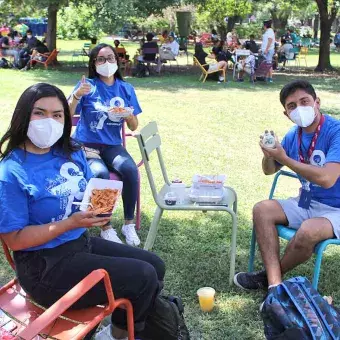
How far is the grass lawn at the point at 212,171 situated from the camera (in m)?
3.10

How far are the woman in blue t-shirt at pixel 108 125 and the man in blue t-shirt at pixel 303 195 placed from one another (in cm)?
112

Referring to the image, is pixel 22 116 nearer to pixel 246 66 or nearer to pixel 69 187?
pixel 69 187

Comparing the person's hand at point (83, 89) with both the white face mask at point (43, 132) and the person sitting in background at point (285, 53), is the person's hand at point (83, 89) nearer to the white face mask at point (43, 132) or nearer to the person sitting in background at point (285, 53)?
the white face mask at point (43, 132)

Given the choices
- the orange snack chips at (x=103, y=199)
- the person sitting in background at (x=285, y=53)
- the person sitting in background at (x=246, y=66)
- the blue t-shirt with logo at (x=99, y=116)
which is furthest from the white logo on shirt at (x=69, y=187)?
the person sitting in background at (x=285, y=53)

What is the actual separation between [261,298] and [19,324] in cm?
164

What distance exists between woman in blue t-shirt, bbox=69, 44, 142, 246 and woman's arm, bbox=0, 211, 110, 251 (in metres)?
1.72

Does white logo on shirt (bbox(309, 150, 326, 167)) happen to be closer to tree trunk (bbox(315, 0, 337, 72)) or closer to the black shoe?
the black shoe

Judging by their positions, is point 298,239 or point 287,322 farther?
point 298,239

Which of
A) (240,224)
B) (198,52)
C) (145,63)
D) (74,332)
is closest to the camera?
(74,332)

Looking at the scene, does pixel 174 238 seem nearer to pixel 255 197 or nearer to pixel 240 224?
A: pixel 240 224

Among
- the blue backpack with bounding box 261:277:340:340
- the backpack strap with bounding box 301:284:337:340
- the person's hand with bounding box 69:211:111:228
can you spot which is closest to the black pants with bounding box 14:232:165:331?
the person's hand with bounding box 69:211:111:228

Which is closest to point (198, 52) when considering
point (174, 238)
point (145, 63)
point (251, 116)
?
point (145, 63)

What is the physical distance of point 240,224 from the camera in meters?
4.38

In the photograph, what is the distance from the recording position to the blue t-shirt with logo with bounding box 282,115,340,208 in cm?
294
